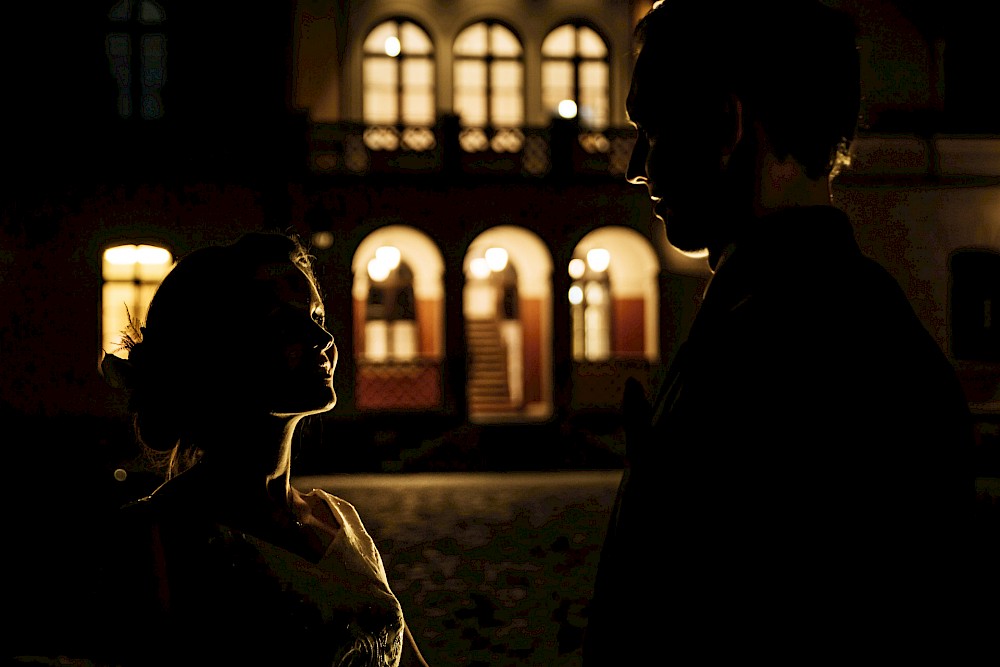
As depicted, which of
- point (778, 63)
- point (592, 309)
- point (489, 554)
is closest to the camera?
point (778, 63)

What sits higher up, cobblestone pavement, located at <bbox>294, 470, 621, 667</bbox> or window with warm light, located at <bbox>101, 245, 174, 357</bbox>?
window with warm light, located at <bbox>101, 245, 174, 357</bbox>

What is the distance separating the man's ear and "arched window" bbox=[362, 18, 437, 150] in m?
17.3

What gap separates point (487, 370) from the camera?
20.8 meters

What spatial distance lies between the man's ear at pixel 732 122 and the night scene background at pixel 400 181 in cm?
1224

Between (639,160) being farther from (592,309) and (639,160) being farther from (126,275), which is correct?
(592,309)

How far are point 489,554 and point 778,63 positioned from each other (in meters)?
7.17

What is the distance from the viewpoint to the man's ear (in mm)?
1001

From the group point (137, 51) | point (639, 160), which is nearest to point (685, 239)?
point (639, 160)

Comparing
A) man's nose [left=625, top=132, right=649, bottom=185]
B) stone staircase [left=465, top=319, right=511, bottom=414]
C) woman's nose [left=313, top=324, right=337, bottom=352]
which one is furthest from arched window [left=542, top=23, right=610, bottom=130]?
man's nose [left=625, top=132, right=649, bottom=185]

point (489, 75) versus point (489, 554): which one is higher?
point (489, 75)

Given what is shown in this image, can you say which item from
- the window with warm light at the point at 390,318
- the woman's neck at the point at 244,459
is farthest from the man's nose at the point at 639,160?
the window with warm light at the point at 390,318

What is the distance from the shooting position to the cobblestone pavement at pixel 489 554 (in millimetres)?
5199

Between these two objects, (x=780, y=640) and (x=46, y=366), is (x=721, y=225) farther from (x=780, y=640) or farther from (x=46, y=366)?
(x=46, y=366)

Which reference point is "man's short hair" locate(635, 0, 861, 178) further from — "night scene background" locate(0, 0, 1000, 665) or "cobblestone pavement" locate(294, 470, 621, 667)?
"night scene background" locate(0, 0, 1000, 665)
